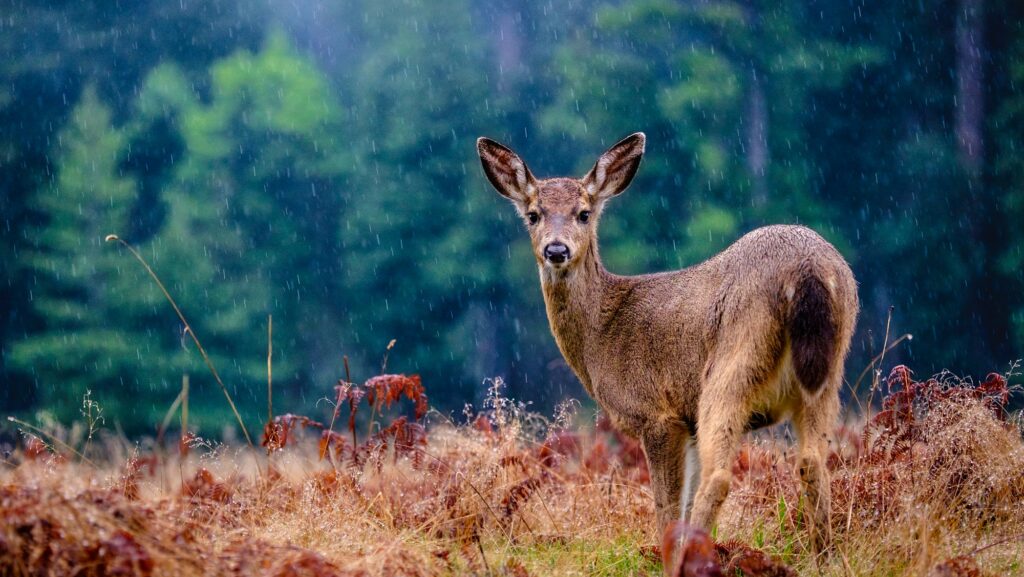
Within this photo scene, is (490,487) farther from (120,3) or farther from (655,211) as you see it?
(120,3)

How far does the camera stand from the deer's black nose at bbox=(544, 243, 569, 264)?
443cm

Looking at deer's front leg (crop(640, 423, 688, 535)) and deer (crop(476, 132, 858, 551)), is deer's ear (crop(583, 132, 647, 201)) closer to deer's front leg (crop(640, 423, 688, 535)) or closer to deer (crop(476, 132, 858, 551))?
deer (crop(476, 132, 858, 551))

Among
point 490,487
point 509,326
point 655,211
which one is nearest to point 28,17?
point 509,326

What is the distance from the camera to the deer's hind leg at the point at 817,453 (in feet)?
12.1

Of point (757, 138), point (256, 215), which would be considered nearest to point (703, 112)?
point (757, 138)

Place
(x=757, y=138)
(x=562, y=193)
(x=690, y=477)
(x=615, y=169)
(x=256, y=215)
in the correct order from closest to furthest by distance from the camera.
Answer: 1. (x=690, y=477)
2. (x=562, y=193)
3. (x=615, y=169)
4. (x=757, y=138)
5. (x=256, y=215)

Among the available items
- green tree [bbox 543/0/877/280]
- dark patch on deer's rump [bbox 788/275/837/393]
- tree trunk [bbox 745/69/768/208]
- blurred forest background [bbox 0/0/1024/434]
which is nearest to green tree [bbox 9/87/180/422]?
blurred forest background [bbox 0/0/1024/434]

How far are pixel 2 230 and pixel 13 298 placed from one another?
165 centimetres

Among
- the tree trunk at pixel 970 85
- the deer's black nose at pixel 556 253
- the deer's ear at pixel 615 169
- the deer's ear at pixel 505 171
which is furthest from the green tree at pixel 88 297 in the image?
the deer's black nose at pixel 556 253

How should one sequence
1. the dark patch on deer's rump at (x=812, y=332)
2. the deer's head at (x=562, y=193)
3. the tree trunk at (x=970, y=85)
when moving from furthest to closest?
the tree trunk at (x=970, y=85), the deer's head at (x=562, y=193), the dark patch on deer's rump at (x=812, y=332)

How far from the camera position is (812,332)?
11.3 ft

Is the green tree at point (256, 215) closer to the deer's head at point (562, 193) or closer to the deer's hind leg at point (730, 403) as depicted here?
the deer's head at point (562, 193)

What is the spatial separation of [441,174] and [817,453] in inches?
662

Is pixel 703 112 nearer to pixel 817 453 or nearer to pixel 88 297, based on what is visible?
pixel 88 297
